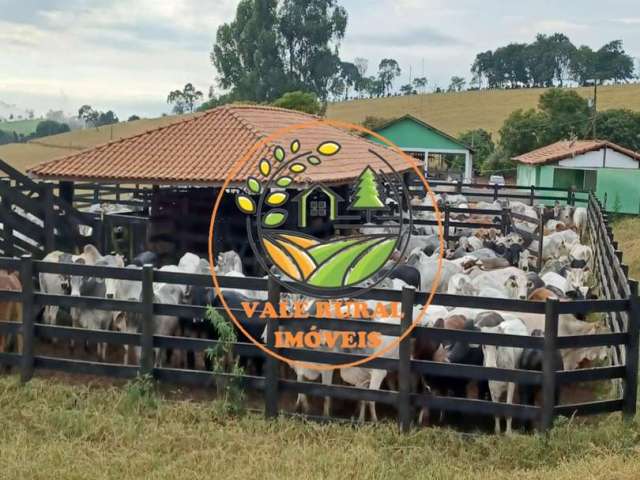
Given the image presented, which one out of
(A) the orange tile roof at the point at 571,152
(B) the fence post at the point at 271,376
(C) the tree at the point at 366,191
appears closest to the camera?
(B) the fence post at the point at 271,376

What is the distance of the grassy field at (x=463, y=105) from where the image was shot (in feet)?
251

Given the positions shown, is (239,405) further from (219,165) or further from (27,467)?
(219,165)

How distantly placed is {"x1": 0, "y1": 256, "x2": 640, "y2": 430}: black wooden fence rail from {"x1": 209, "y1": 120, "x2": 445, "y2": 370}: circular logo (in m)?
0.15

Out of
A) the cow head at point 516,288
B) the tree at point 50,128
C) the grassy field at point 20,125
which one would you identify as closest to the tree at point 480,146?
the cow head at point 516,288

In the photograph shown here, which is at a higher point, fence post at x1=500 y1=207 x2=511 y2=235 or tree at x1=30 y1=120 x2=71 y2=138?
tree at x1=30 y1=120 x2=71 y2=138

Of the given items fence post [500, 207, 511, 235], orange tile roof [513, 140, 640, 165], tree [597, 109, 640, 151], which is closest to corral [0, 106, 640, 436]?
fence post [500, 207, 511, 235]

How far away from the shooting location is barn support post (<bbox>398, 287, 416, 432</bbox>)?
6.45m

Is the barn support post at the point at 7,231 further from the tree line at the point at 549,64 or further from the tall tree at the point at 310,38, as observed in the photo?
the tree line at the point at 549,64

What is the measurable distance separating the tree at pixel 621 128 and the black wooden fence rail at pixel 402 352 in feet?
131

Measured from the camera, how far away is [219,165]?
13.9 meters

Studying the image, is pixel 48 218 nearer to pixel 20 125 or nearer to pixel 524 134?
pixel 524 134

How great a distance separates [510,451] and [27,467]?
3.41 metres

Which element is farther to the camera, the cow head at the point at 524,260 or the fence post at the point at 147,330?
the cow head at the point at 524,260

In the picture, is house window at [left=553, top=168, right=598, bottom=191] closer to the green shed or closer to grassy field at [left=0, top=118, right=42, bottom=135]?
the green shed
